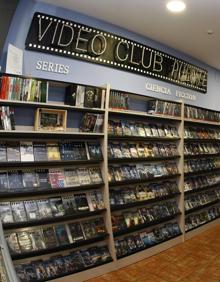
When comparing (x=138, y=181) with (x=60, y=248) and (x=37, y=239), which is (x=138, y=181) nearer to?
(x=60, y=248)

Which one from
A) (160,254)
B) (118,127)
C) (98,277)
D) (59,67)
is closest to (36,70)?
(59,67)

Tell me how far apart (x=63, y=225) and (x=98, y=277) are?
2.21ft

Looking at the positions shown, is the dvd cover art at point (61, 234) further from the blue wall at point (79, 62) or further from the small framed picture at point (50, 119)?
the blue wall at point (79, 62)

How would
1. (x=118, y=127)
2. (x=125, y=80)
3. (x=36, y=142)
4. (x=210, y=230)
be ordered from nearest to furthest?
1. (x=36, y=142)
2. (x=118, y=127)
3. (x=125, y=80)
4. (x=210, y=230)

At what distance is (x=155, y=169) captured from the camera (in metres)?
3.87

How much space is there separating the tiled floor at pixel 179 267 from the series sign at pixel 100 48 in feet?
7.90

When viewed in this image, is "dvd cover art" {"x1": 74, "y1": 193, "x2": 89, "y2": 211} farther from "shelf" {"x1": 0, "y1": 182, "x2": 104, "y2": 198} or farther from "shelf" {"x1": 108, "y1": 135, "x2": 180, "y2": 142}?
"shelf" {"x1": 108, "y1": 135, "x2": 180, "y2": 142}

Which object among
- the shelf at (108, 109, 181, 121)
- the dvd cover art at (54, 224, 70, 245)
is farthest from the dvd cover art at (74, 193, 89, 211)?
the shelf at (108, 109, 181, 121)

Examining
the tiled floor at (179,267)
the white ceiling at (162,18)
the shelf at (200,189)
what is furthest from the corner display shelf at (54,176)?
the shelf at (200,189)

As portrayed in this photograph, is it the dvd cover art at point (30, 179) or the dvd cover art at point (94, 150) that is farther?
the dvd cover art at point (94, 150)

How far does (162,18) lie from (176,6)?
339 mm

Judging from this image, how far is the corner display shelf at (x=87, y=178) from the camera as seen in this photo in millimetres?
2607

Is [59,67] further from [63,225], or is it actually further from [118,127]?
[63,225]

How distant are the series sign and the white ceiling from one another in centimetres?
18
